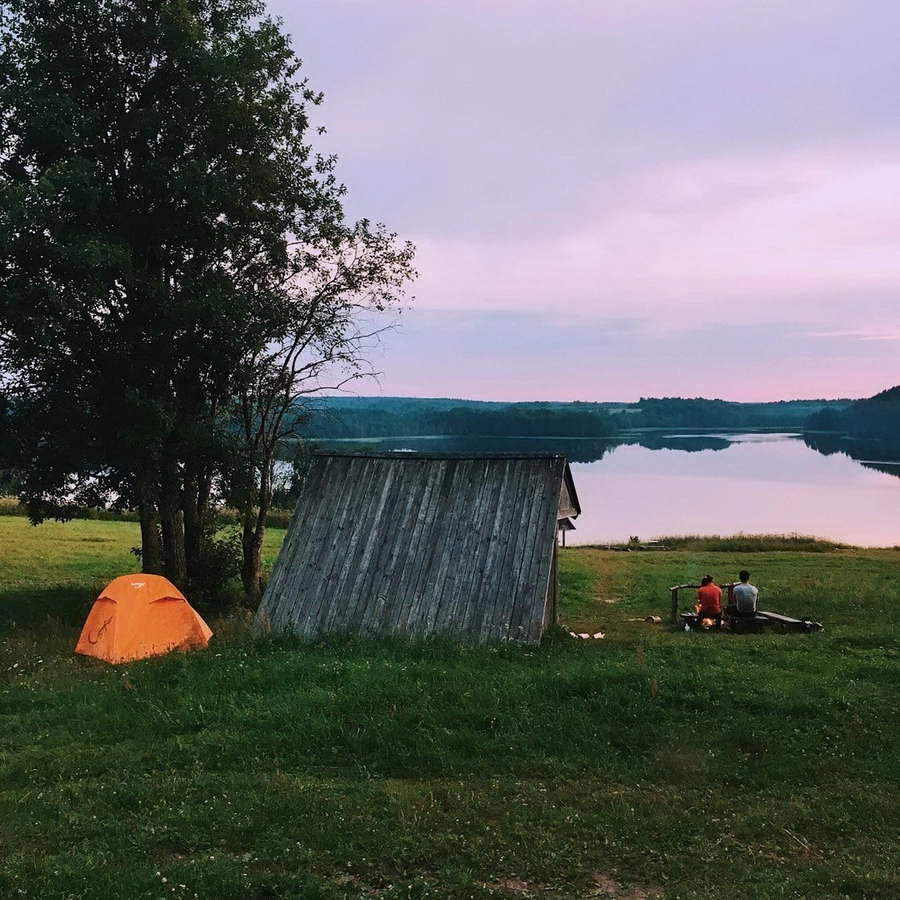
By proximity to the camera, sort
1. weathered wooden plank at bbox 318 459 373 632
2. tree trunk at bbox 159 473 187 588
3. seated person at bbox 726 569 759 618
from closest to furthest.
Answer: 1. weathered wooden plank at bbox 318 459 373 632
2. seated person at bbox 726 569 759 618
3. tree trunk at bbox 159 473 187 588

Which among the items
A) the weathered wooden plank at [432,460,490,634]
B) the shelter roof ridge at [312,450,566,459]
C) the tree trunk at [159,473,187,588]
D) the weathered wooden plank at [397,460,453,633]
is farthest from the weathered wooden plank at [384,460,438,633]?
the tree trunk at [159,473,187,588]

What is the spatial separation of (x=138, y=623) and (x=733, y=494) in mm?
93997

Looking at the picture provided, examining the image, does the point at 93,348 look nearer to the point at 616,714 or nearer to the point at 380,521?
the point at 380,521

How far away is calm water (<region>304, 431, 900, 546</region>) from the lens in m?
66.9

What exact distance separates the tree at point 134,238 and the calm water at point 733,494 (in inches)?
1472

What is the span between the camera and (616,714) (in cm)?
1131

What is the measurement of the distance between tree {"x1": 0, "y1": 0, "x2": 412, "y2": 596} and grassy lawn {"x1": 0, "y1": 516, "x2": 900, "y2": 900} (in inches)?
243

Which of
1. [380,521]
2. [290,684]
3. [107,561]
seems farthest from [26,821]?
[107,561]

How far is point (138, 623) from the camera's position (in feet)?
53.3

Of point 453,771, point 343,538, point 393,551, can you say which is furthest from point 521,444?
point 453,771

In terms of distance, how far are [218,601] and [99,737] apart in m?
13.2

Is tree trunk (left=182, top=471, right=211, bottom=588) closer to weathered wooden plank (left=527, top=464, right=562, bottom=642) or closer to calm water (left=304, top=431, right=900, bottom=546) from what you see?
weathered wooden plank (left=527, top=464, right=562, bottom=642)

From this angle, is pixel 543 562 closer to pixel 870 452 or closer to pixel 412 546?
pixel 412 546

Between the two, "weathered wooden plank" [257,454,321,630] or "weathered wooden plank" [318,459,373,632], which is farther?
"weathered wooden plank" [257,454,321,630]
